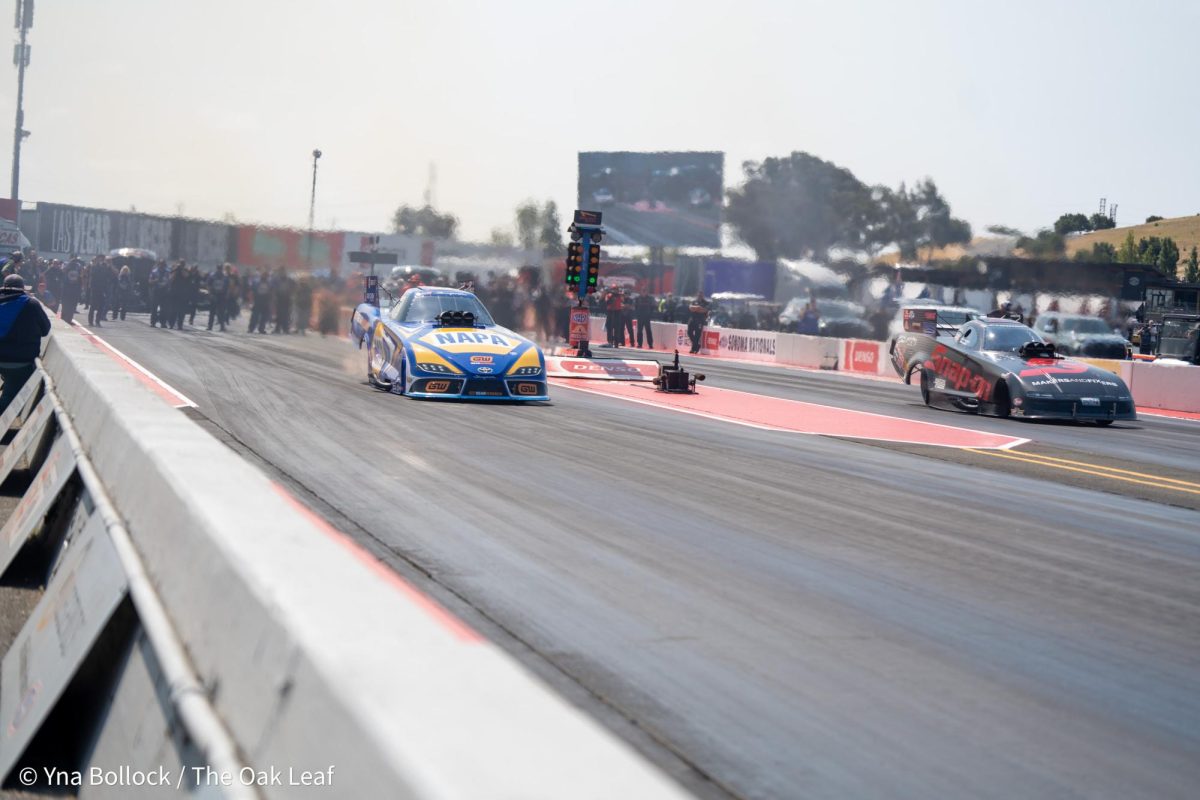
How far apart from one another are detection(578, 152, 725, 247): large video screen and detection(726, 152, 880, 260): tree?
76.3 ft

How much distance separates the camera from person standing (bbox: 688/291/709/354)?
131ft

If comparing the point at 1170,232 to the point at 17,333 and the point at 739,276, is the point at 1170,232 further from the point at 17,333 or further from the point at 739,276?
the point at 17,333

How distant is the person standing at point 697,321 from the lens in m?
40.1

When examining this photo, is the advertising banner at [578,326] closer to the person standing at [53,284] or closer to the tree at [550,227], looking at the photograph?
the person standing at [53,284]

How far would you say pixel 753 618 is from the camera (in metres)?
6.12

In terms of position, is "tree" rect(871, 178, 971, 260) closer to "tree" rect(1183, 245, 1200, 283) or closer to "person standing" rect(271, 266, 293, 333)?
"tree" rect(1183, 245, 1200, 283)

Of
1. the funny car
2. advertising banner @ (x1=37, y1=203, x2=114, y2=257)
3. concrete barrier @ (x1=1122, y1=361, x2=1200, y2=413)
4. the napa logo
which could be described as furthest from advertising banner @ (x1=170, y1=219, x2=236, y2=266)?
the funny car

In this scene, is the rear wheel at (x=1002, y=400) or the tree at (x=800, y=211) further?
the tree at (x=800, y=211)

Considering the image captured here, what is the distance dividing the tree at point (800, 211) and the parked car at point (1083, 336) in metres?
54.1

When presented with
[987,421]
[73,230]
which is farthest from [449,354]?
[73,230]

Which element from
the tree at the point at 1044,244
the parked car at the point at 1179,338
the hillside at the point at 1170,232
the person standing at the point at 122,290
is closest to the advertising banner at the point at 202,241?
the person standing at the point at 122,290

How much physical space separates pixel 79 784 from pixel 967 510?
7.19 metres

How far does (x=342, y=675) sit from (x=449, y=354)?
49.1ft

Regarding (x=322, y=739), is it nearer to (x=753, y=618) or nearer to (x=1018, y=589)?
(x=753, y=618)
